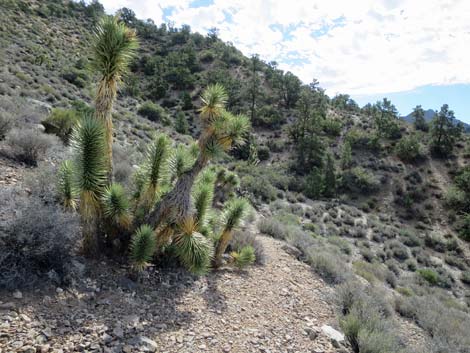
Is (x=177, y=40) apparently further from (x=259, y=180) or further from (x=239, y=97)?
(x=259, y=180)

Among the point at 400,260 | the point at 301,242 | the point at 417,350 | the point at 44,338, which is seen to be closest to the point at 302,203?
the point at 400,260

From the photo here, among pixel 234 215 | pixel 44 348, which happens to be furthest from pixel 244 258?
pixel 44 348

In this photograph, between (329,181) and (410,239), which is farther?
(329,181)

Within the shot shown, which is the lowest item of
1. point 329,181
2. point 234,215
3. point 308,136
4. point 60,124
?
point 234,215

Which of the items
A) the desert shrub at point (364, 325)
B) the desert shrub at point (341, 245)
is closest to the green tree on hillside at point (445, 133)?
the desert shrub at point (341, 245)

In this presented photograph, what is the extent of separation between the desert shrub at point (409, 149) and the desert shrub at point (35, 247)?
37.0 metres

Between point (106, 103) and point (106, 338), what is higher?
point (106, 103)

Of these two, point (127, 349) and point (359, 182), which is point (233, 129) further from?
point (359, 182)

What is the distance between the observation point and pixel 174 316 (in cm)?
497

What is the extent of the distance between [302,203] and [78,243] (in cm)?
2212

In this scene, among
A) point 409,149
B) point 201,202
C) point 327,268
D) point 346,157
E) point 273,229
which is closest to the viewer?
point 201,202

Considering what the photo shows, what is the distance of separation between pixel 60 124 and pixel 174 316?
9.42m

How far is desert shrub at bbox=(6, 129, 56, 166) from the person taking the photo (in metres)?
8.18

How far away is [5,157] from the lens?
795 centimetres
